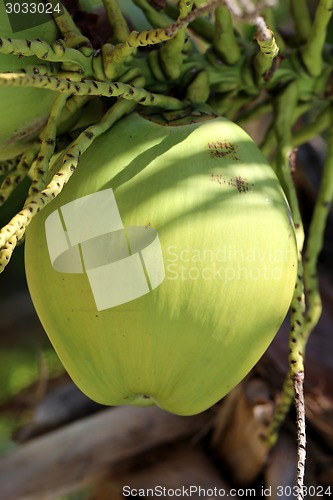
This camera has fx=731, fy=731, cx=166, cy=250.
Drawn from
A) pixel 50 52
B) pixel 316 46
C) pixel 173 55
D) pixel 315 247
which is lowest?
pixel 315 247

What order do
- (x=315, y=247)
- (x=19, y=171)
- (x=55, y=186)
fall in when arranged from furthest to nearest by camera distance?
1. (x=315, y=247)
2. (x=19, y=171)
3. (x=55, y=186)

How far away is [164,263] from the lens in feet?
2.42

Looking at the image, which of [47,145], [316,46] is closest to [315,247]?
[316,46]

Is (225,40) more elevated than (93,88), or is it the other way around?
(93,88)

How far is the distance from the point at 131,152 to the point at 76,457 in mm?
768

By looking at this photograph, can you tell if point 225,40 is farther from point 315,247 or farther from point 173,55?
point 315,247

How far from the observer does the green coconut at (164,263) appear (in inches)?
29.2

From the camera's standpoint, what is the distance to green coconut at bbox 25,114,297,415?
742 mm

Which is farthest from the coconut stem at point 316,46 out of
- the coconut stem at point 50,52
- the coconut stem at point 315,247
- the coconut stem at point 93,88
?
the coconut stem at point 50,52

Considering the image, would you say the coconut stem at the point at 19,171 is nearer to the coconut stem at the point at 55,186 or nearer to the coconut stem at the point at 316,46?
the coconut stem at the point at 55,186

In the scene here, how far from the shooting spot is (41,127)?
856mm

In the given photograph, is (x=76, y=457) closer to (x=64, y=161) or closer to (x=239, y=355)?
(x=239, y=355)

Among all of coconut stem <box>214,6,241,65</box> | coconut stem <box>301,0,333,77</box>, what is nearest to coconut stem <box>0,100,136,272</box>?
coconut stem <box>214,6,241,65</box>

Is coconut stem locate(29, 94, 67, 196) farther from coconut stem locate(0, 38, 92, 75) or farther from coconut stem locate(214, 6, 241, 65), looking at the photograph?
coconut stem locate(214, 6, 241, 65)
